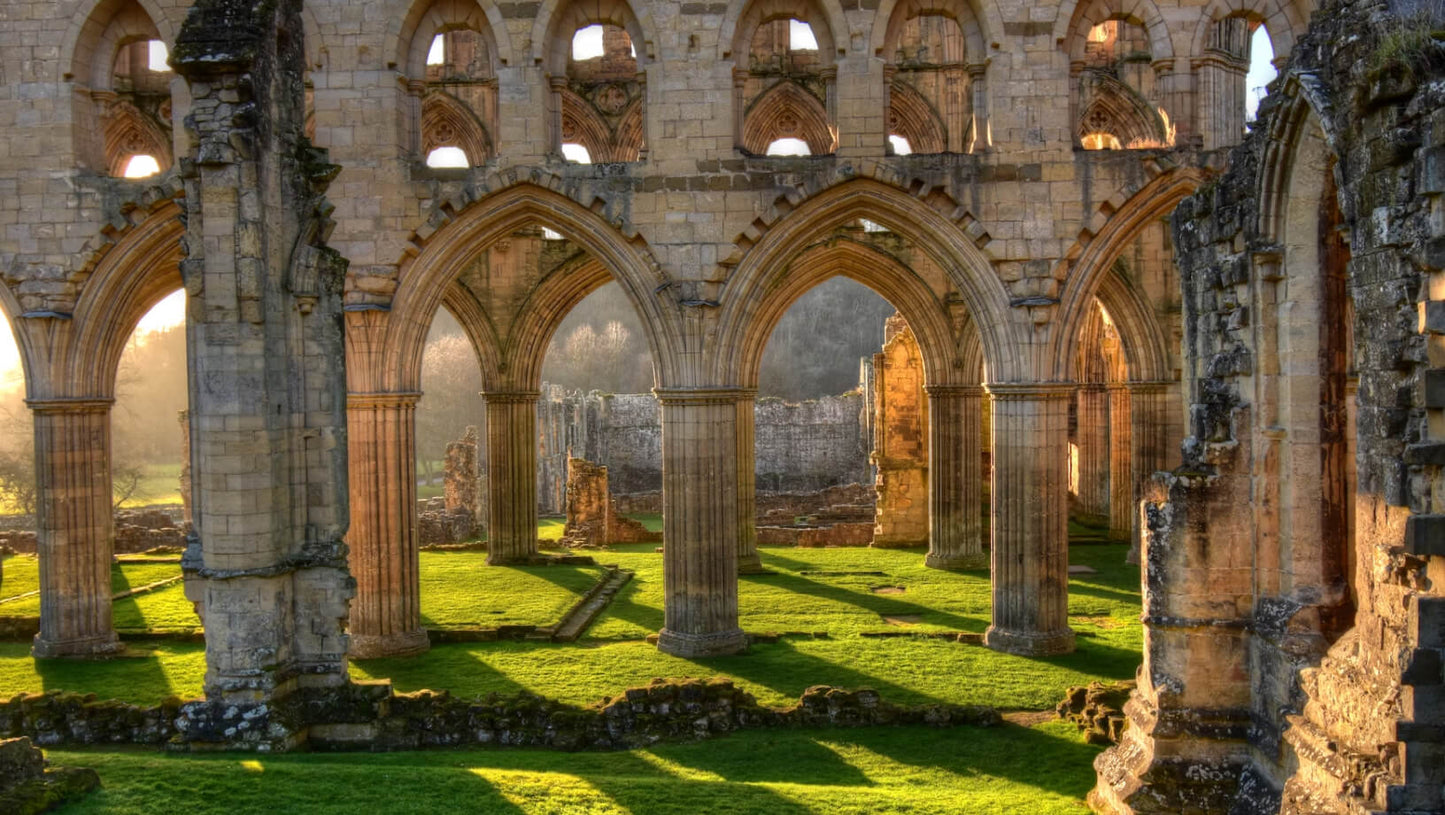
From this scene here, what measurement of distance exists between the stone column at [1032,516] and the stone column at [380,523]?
6.53 meters

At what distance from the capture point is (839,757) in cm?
879

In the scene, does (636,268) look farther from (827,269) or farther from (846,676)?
(827,269)

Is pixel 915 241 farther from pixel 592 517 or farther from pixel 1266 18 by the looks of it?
pixel 592 517

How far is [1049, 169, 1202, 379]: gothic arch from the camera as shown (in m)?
11.8

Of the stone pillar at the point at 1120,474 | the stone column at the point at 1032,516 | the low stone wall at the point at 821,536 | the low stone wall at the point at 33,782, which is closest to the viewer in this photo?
the low stone wall at the point at 33,782

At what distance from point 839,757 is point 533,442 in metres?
10.3

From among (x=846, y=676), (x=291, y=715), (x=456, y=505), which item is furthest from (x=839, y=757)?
(x=456, y=505)

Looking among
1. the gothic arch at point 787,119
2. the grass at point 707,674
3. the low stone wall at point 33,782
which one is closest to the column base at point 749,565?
the grass at point 707,674

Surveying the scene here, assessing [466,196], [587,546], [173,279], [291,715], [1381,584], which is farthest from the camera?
[587,546]

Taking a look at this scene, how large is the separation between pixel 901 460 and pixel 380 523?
10402 millimetres

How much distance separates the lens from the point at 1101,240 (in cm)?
1184

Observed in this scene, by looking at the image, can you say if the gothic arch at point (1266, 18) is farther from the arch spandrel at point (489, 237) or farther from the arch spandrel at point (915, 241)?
the arch spandrel at point (489, 237)

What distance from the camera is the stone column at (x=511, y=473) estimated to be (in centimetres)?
1788

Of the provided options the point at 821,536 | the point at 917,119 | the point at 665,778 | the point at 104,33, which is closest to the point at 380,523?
the point at 665,778
